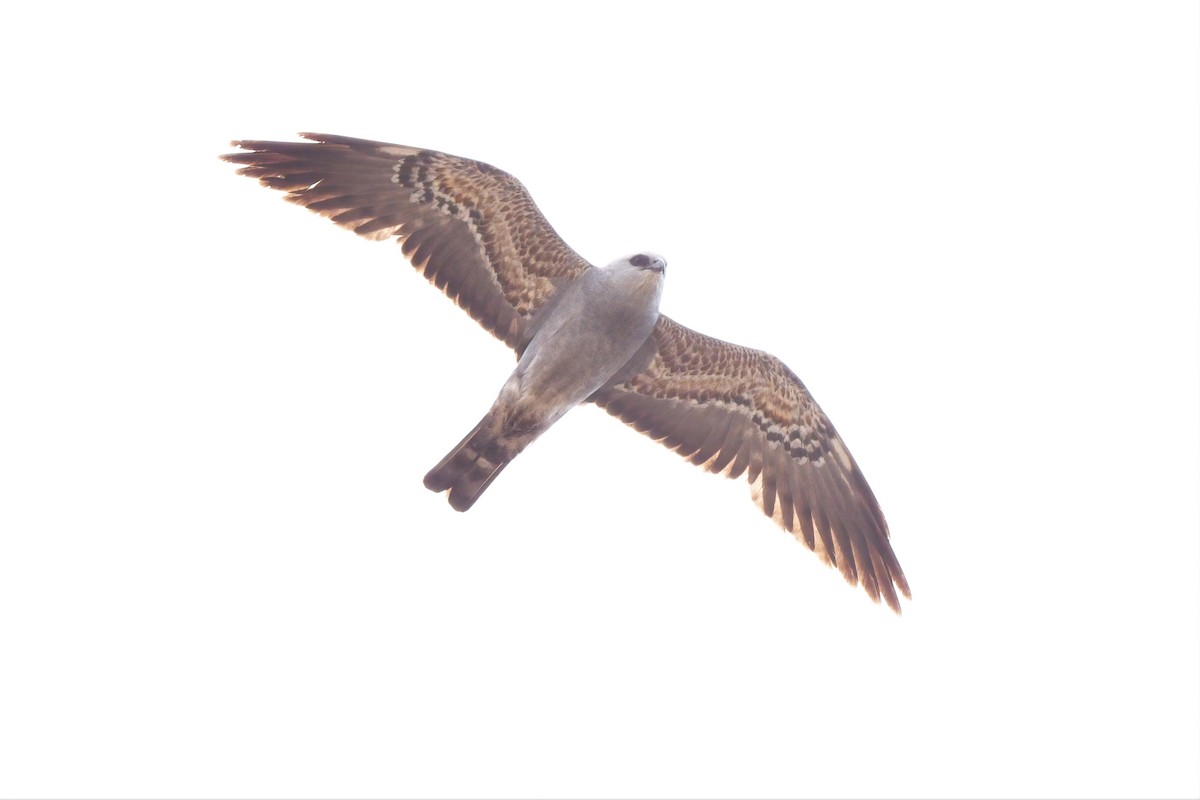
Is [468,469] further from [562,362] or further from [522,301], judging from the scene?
[522,301]

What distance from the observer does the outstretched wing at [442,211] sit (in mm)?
13664

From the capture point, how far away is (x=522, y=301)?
14.1 metres

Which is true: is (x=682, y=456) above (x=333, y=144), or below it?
below

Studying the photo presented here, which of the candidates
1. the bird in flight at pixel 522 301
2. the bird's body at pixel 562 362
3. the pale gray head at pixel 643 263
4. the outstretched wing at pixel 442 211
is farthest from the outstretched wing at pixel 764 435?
the outstretched wing at pixel 442 211

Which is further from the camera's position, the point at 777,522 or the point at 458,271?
the point at 777,522

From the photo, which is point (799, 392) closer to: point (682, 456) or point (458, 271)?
point (682, 456)

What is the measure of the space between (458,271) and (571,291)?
1.09 metres

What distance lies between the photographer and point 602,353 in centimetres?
1361

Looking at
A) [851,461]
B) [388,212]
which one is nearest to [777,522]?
[851,461]

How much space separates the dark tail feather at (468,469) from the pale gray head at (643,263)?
1.86m

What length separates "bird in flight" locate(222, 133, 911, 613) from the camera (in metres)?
13.6

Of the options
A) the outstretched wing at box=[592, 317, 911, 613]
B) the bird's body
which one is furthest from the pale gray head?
the outstretched wing at box=[592, 317, 911, 613]

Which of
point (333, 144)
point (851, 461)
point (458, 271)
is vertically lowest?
point (851, 461)

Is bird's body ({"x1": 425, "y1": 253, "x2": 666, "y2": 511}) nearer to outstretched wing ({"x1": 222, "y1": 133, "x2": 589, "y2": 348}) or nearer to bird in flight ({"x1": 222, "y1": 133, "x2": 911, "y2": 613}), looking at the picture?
bird in flight ({"x1": 222, "y1": 133, "x2": 911, "y2": 613})
